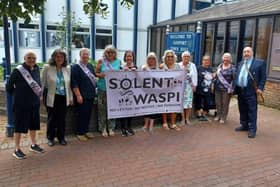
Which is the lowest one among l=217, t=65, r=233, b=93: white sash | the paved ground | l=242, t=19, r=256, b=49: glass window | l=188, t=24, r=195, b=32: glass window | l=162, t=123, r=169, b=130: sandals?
the paved ground

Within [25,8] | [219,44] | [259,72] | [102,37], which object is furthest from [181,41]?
[102,37]

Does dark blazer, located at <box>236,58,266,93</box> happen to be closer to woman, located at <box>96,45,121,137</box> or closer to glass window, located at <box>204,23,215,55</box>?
woman, located at <box>96,45,121,137</box>

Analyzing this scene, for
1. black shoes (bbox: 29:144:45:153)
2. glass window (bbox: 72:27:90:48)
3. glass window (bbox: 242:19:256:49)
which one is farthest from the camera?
glass window (bbox: 72:27:90:48)

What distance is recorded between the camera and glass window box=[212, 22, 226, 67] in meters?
10.7

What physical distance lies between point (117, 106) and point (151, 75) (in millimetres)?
914

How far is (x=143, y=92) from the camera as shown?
17.5ft

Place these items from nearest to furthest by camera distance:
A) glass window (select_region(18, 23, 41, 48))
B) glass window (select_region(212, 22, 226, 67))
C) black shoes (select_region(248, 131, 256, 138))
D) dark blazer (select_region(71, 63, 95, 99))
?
dark blazer (select_region(71, 63, 95, 99))
black shoes (select_region(248, 131, 256, 138))
glass window (select_region(212, 22, 226, 67))
glass window (select_region(18, 23, 41, 48))

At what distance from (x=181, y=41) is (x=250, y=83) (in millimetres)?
3199

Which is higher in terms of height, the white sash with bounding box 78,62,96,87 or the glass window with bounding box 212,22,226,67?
the glass window with bounding box 212,22,226,67

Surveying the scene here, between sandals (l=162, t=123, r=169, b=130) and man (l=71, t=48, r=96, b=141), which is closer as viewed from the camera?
man (l=71, t=48, r=96, b=141)

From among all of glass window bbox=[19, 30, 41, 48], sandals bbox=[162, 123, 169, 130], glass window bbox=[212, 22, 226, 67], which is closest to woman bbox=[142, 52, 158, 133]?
sandals bbox=[162, 123, 169, 130]

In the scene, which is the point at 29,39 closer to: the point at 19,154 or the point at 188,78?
the point at 188,78

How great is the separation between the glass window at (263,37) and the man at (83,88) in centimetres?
626

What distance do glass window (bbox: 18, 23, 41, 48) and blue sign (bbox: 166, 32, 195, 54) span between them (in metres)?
10.4
